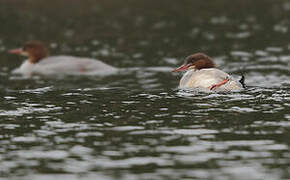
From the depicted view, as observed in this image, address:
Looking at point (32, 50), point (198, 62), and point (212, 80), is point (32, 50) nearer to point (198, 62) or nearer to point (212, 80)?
point (198, 62)

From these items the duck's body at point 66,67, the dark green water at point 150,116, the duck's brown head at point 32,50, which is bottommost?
the dark green water at point 150,116

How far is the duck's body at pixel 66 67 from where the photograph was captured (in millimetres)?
24469

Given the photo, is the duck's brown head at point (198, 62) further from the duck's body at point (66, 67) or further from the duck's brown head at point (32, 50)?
the duck's brown head at point (32, 50)

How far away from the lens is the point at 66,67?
25.0m

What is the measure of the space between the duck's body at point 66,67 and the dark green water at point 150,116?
855 millimetres

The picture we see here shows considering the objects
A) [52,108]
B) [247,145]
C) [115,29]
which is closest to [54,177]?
[247,145]

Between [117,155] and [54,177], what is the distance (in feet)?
4.25

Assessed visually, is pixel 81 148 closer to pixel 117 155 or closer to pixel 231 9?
pixel 117 155

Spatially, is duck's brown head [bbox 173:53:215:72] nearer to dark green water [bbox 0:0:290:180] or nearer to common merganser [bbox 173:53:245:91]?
common merganser [bbox 173:53:245:91]

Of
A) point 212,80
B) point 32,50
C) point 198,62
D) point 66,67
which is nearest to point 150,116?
point 212,80

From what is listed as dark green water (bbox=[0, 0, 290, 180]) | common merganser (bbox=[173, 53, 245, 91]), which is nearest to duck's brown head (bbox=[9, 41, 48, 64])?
dark green water (bbox=[0, 0, 290, 180])

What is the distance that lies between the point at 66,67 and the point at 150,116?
1189 cm

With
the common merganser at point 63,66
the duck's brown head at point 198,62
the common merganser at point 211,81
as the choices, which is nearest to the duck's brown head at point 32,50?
the common merganser at point 63,66

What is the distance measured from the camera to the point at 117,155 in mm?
10711
